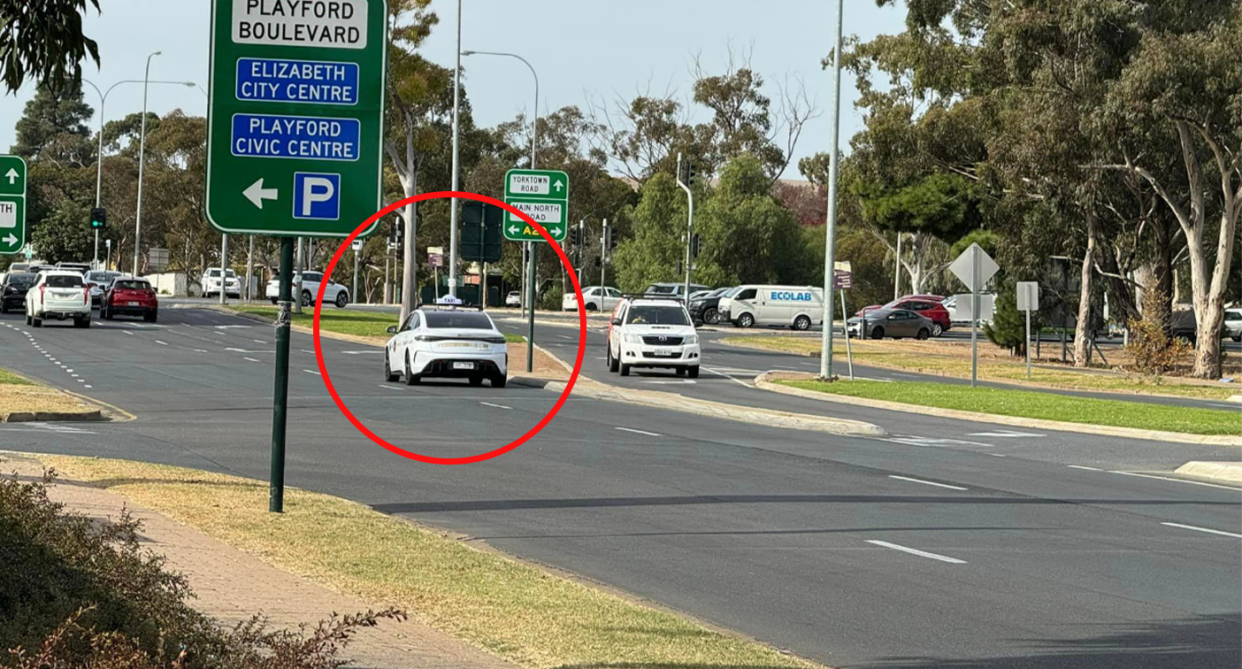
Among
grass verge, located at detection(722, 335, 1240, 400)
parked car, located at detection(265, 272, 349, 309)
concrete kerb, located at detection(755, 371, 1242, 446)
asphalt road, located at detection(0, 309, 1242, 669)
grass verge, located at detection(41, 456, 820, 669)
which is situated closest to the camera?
grass verge, located at detection(41, 456, 820, 669)

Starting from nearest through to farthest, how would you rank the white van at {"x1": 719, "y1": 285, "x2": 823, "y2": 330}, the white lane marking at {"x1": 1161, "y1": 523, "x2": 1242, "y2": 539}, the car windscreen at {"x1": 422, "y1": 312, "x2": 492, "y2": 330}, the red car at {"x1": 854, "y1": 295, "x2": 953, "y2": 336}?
1. the white lane marking at {"x1": 1161, "y1": 523, "x2": 1242, "y2": 539}
2. the car windscreen at {"x1": 422, "y1": 312, "x2": 492, "y2": 330}
3. the red car at {"x1": 854, "y1": 295, "x2": 953, "y2": 336}
4. the white van at {"x1": 719, "y1": 285, "x2": 823, "y2": 330}

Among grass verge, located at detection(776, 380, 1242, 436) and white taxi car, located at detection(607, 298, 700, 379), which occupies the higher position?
white taxi car, located at detection(607, 298, 700, 379)

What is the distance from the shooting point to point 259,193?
11.8 meters

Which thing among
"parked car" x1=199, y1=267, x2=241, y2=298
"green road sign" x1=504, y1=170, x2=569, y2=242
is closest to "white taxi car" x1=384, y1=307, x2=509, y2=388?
"green road sign" x1=504, y1=170, x2=569, y2=242

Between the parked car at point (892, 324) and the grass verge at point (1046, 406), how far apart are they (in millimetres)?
32837

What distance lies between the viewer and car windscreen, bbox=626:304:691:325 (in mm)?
39219

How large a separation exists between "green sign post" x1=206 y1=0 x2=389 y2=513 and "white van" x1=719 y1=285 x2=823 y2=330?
6400cm

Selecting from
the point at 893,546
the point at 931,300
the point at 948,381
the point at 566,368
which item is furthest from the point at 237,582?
the point at 931,300

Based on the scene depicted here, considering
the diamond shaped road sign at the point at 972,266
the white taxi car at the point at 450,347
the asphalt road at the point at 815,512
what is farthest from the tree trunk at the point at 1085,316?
the white taxi car at the point at 450,347

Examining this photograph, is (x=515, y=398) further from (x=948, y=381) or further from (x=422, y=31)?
(x=422, y=31)

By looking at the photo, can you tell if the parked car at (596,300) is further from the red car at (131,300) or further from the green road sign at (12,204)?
the green road sign at (12,204)

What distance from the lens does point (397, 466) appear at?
704 inches

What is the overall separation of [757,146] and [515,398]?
73.2 meters

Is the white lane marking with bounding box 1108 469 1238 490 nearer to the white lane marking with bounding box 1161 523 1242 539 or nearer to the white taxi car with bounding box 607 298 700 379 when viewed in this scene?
the white lane marking with bounding box 1161 523 1242 539
